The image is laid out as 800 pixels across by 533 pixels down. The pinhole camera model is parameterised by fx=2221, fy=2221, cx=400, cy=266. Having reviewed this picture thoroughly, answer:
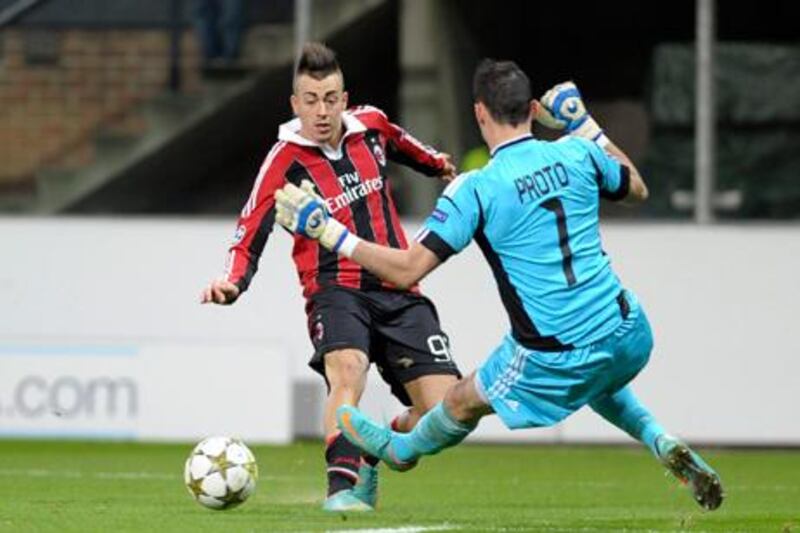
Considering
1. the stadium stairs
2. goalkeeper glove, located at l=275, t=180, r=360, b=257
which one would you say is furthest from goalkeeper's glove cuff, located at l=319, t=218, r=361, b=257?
the stadium stairs

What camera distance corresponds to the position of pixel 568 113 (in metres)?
9.03

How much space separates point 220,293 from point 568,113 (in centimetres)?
170

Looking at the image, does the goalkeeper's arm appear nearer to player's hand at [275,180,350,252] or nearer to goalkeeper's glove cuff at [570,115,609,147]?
player's hand at [275,180,350,252]

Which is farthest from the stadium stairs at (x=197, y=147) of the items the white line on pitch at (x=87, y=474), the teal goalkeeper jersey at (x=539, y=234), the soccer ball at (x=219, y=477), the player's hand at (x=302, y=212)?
the player's hand at (x=302, y=212)

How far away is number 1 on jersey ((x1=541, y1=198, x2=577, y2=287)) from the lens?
27.9 feet

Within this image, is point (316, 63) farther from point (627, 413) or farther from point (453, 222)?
point (627, 413)

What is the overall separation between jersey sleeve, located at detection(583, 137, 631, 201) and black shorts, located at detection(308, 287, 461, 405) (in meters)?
1.57

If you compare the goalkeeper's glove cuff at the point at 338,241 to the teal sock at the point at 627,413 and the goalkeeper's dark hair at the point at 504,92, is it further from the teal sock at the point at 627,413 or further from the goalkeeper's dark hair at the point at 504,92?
the teal sock at the point at 627,413

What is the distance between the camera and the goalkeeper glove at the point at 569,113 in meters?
9.03

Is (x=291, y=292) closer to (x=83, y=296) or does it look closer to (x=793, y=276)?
(x=83, y=296)

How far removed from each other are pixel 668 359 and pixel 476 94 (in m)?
8.17

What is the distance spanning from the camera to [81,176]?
1736cm

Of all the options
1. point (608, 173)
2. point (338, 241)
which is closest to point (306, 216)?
point (338, 241)

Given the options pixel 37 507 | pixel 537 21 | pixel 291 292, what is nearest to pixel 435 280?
pixel 291 292
